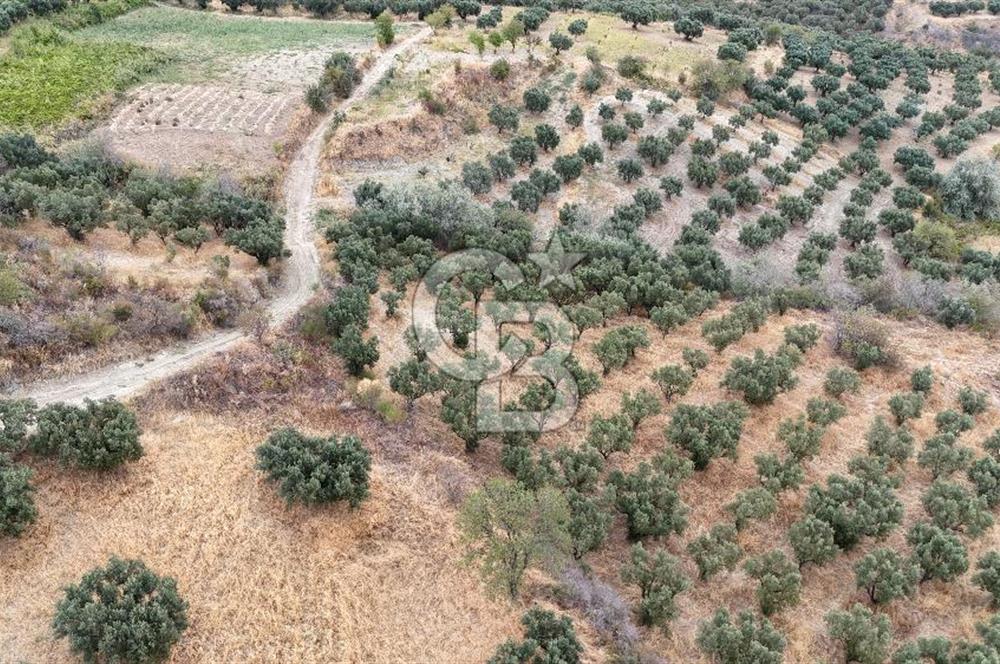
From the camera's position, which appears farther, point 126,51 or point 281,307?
point 126,51

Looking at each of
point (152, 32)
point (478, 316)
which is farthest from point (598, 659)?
point (152, 32)

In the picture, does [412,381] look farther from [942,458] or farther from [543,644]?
[942,458]

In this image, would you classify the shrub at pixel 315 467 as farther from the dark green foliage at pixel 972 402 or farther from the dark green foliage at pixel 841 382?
the dark green foliage at pixel 972 402

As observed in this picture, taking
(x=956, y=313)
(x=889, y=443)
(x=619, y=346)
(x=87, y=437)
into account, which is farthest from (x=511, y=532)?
(x=956, y=313)

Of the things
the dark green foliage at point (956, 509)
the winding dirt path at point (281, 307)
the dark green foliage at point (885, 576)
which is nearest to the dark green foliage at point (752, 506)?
the dark green foliage at point (885, 576)

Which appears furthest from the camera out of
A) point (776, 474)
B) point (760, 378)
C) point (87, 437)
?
point (760, 378)

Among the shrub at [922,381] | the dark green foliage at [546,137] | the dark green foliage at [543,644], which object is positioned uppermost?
the dark green foliage at [543,644]

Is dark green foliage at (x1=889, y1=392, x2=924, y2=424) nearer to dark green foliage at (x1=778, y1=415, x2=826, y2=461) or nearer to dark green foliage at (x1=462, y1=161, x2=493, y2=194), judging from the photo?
dark green foliage at (x1=778, y1=415, x2=826, y2=461)
